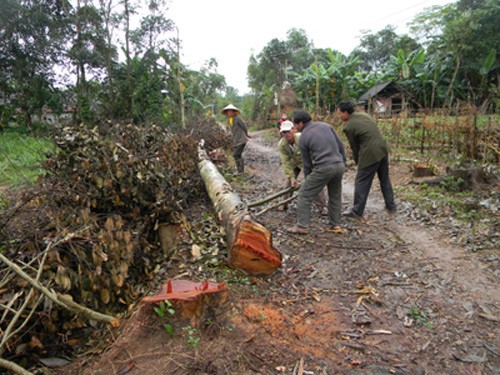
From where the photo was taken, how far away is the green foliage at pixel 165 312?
2.37 meters

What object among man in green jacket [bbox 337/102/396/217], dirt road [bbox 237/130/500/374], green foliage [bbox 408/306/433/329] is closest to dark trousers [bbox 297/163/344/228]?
dirt road [bbox 237/130/500/374]

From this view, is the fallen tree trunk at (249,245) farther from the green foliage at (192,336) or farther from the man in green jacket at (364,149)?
the man in green jacket at (364,149)

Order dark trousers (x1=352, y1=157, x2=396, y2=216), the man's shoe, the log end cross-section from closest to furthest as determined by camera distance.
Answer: the log end cross-section
dark trousers (x1=352, y1=157, x2=396, y2=216)
the man's shoe

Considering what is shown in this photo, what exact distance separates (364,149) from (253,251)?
273 centimetres

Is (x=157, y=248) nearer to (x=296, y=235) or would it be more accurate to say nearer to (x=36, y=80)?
(x=296, y=235)

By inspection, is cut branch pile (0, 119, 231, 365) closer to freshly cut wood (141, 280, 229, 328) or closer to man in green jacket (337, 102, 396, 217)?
freshly cut wood (141, 280, 229, 328)

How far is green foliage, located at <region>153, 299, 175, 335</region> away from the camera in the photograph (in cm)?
237

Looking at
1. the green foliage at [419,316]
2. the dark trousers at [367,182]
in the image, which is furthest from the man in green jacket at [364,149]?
the green foliage at [419,316]

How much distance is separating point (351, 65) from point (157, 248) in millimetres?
20784

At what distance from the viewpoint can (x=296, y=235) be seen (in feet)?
14.3

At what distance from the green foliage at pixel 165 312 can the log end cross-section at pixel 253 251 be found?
89 cm

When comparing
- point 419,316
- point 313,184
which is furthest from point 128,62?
point 419,316

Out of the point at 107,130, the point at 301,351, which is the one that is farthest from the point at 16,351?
the point at 107,130

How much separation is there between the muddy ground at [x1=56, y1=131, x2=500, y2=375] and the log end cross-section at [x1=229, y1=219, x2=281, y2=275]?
130mm
